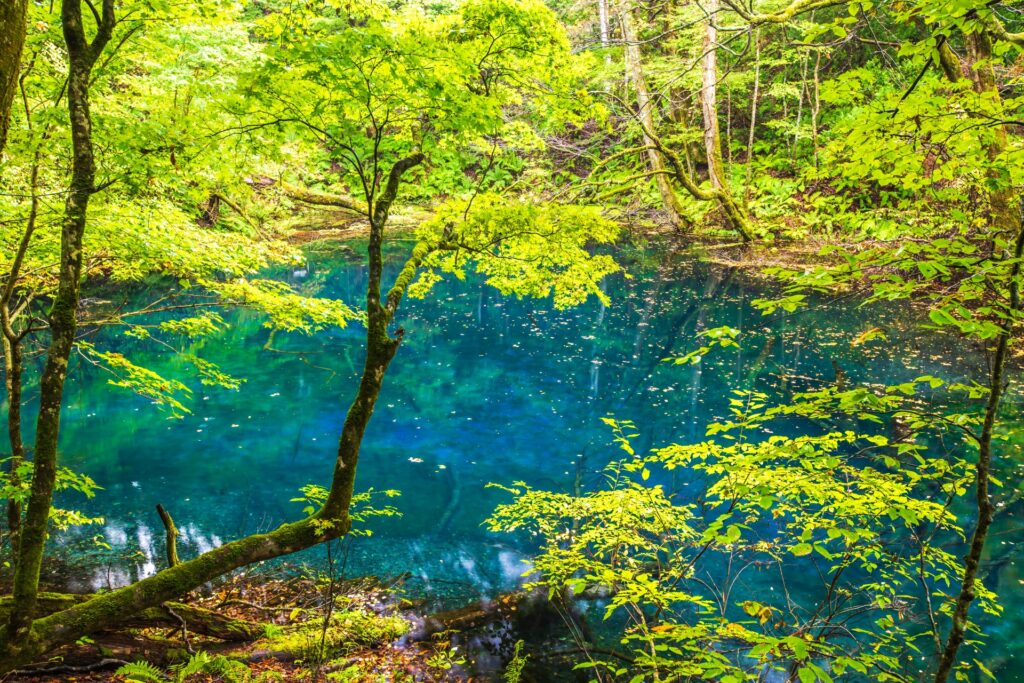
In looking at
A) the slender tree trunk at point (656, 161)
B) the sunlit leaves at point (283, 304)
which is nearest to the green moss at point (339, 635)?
the sunlit leaves at point (283, 304)

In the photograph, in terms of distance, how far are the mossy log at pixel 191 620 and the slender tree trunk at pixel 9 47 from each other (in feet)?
14.9

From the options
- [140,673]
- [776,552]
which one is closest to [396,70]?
[140,673]

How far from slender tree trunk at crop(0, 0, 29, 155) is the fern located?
3810 millimetres

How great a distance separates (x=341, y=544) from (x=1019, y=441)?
1002cm

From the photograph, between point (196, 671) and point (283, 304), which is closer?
point (196, 671)

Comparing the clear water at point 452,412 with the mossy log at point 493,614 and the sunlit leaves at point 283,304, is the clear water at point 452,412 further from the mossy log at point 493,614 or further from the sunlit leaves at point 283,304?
the sunlit leaves at point 283,304

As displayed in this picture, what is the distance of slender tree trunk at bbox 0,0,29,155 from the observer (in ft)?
6.84

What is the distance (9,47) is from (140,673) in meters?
4.18

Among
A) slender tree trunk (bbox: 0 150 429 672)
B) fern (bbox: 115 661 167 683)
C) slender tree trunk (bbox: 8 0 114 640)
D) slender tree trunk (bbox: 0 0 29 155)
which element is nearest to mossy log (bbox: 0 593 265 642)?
slender tree trunk (bbox: 0 150 429 672)

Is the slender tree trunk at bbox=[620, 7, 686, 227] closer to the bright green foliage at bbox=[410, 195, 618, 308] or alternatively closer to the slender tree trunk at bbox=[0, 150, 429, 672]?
the bright green foliage at bbox=[410, 195, 618, 308]

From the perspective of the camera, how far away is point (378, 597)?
277 inches

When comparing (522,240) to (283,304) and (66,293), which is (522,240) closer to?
(283,304)

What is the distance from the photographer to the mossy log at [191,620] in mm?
5265

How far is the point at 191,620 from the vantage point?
5.82 metres
